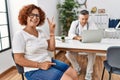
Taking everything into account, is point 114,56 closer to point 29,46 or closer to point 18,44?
point 29,46

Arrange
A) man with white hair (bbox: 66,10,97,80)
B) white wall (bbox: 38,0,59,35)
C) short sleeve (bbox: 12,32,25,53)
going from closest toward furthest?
short sleeve (bbox: 12,32,25,53), man with white hair (bbox: 66,10,97,80), white wall (bbox: 38,0,59,35)

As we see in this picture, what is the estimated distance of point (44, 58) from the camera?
183cm

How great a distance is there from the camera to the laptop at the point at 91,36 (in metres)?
2.35

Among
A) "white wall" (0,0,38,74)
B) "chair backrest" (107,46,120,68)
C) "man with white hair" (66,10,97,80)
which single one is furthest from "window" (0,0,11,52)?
"chair backrest" (107,46,120,68)

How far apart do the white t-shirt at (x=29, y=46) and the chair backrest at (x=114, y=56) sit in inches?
29.4

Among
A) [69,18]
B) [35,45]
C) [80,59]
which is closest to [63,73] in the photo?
[35,45]

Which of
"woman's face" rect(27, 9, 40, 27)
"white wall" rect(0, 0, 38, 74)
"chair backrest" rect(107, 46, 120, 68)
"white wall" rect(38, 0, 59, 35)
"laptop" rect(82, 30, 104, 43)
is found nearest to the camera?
"woman's face" rect(27, 9, 40, 27)

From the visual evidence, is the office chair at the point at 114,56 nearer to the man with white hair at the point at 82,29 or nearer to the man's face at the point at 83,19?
the man with white hair at the point at 82,29

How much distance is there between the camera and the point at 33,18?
1.80 metres

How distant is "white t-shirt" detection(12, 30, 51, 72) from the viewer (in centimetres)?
168

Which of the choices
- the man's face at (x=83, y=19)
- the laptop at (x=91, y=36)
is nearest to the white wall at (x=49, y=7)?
the man's face at (x=83, y=19)

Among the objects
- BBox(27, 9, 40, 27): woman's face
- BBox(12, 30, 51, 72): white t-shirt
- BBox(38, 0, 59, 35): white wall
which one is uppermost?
BBox(38, 0, 59, 35): white wall

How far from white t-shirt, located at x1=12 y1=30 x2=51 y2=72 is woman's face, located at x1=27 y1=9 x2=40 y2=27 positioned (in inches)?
5.1

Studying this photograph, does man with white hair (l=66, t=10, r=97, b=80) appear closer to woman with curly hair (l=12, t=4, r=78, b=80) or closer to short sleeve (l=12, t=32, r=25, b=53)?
woman with curly hair (l=12, t=4, r=78, b=80)
